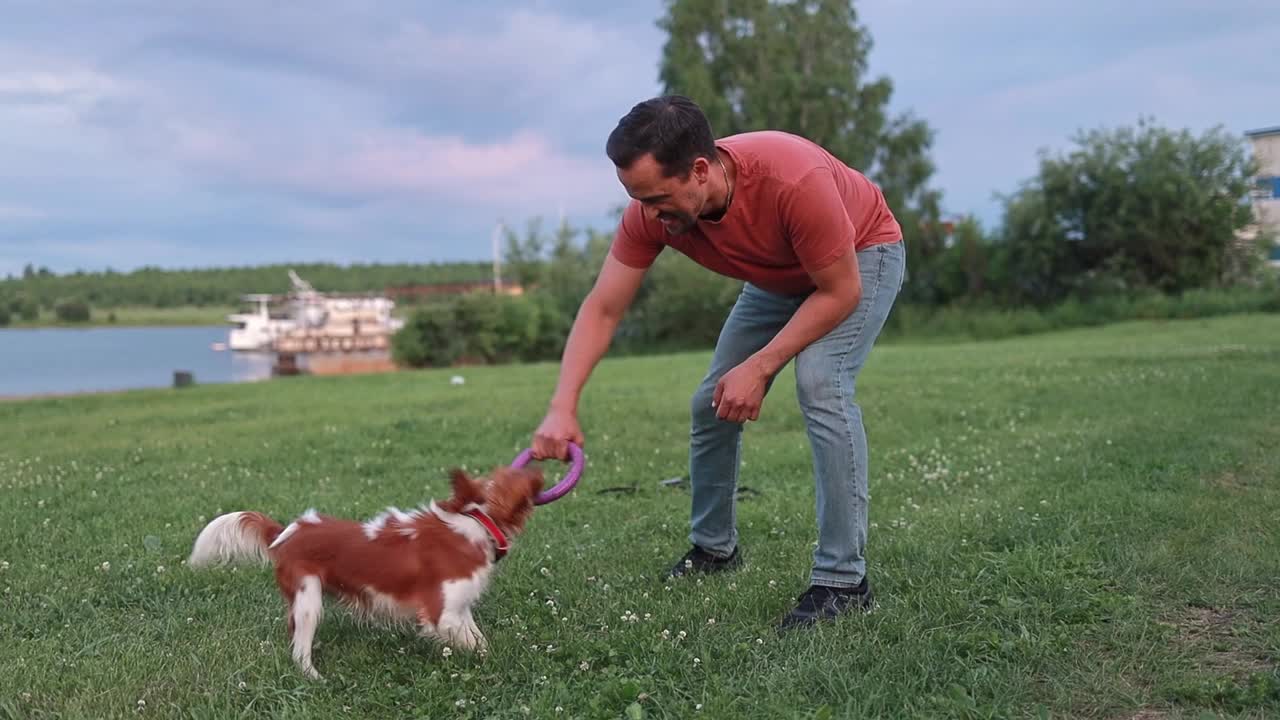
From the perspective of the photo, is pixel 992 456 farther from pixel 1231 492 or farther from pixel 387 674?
pixel 387 674

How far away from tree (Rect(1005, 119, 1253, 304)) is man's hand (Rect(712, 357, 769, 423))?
3336 cm

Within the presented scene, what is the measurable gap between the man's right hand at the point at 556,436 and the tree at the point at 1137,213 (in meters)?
33.7

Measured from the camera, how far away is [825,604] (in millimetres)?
3965

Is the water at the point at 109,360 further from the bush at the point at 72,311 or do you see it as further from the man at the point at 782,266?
the man at the point at 782,266

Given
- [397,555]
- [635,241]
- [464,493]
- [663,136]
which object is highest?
[663,136]

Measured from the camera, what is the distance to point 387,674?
365cm

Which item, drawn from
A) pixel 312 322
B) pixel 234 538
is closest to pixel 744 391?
pixel 234 538

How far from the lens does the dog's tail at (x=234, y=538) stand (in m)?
3.90

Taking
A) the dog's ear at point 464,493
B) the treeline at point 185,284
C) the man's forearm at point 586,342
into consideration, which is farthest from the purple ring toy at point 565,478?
the treeline at point 185,284

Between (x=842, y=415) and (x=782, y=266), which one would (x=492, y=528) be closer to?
(x=842, y=415)

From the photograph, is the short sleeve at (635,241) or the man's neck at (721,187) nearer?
the man's neck at (721,187)

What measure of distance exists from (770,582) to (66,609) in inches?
131

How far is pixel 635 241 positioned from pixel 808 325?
3.05 ft

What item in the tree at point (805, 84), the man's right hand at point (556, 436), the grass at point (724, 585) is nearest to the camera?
the grass at point (724, 585)
